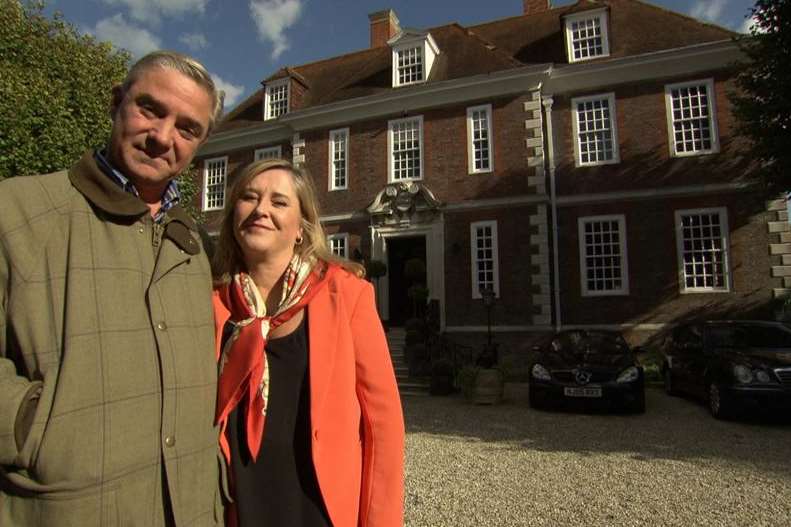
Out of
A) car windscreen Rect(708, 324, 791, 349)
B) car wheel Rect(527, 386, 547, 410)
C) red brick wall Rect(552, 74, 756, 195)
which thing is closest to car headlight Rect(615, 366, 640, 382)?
car wheel Rect(527, 386, 547, 410)

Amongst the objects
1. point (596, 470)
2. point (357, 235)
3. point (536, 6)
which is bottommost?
point (596, 470)

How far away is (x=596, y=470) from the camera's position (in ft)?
19.2

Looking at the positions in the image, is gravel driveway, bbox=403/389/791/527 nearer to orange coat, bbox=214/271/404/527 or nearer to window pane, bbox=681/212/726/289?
orange coat, bbox=214/271/404/527

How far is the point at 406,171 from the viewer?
1767 centimetres

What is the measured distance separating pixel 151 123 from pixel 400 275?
54.0 feet

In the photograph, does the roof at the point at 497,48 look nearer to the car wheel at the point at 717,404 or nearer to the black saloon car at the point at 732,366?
the black saloon car at the point at 732,366

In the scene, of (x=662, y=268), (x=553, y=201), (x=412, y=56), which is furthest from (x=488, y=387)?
(x=412, y=56)

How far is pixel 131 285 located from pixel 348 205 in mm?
17037

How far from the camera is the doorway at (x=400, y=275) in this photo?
17.7 metres

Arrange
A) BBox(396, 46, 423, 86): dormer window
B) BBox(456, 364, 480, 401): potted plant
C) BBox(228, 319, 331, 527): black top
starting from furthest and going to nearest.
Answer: BBox(396, 46, 423, 86): dormer window → BBox(456, 364, 480, 401): potted plant → BBox(228, 319, 331, 527): black top

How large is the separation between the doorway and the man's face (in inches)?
631

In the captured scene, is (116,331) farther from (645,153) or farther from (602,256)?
(645,153)

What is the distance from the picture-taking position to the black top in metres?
1.69

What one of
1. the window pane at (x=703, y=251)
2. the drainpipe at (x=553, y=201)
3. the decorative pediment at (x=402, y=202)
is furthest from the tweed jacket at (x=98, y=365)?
the window pane at (x=703, y=251)
